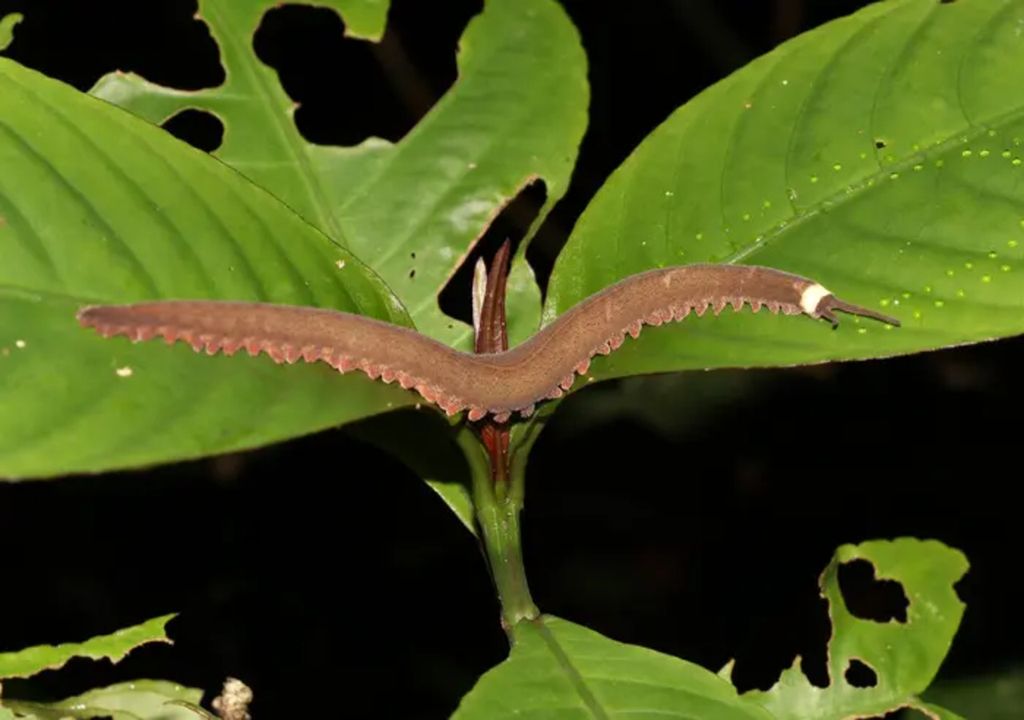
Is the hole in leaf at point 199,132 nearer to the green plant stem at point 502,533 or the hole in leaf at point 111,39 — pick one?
the hole in leaf at point 111,39

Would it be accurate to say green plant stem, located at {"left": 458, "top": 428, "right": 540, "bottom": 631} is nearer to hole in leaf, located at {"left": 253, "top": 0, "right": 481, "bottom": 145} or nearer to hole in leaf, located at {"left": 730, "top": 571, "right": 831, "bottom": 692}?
hole in leaf, located at {"left": 730, "top": 571, "right": 831, "bottom": 692}

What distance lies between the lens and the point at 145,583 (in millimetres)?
2859

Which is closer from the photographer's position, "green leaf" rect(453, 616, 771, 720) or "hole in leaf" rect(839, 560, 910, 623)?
"green leaf" rect(453, 616, 771, 720)

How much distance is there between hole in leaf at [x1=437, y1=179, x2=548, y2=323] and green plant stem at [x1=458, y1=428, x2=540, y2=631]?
1.46 m

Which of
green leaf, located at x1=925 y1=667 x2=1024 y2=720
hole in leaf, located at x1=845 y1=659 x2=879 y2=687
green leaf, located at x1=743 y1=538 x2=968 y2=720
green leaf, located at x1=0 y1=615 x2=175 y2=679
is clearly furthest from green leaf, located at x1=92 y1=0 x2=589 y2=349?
green leaf, located at x1=925 y1=667 x2=1024 y2=720

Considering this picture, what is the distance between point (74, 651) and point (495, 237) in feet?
6.76

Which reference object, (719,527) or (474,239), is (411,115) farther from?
(474,239)

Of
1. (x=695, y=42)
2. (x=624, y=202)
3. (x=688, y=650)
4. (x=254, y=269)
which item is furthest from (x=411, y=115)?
(x=254, y=269)

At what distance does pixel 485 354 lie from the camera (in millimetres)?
1498

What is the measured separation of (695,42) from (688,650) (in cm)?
215

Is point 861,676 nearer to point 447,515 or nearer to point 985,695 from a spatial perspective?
point 985,695

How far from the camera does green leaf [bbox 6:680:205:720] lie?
5.60ft

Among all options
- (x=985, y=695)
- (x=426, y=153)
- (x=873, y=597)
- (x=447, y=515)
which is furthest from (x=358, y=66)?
(x=985, y=695)

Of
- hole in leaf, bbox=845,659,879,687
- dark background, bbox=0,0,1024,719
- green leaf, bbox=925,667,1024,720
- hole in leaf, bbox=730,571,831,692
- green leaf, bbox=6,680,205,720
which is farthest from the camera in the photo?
dark background, bbox=0,0,1024,719
